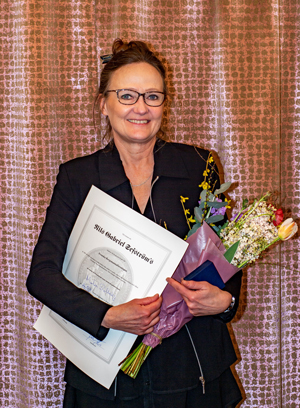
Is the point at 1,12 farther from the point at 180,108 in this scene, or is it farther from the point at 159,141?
the point at 159,141

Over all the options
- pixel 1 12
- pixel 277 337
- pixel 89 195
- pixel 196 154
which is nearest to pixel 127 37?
pixel 1 12

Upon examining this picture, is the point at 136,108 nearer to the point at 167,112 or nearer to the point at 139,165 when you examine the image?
the point at 139,165

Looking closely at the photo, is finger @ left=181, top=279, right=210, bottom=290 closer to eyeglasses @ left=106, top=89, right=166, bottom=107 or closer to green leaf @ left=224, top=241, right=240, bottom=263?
green leaf @ left=224, top=241, right=240, bottom=263

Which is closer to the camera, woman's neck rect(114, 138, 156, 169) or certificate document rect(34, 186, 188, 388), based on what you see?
certificate document rect(34, 186, 188, 388)

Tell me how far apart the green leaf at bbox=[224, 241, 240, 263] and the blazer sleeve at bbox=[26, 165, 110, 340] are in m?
0.34

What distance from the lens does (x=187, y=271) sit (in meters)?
1.11

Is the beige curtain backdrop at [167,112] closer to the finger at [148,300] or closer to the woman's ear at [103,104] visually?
the woman's ear at [103,104]

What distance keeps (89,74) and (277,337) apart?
1.41m

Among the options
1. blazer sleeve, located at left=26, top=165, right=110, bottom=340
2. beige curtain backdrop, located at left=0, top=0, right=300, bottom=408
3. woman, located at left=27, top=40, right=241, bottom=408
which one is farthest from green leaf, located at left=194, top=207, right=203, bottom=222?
beige curtain backdrop, located at left=0, top=0, right=300, bottom=408

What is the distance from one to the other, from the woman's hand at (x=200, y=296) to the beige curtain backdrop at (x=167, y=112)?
2.76 feet

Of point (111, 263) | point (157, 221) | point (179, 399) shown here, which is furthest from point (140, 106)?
point (179, 399)

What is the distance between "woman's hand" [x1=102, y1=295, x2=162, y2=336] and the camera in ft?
3.38

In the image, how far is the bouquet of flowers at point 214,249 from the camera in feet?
3.46

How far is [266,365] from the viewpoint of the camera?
6.23 feet
